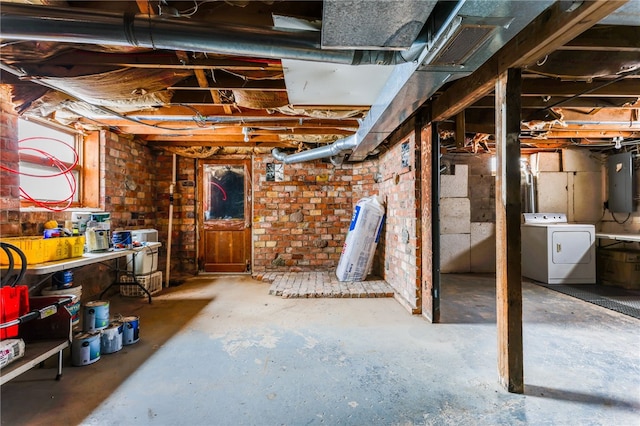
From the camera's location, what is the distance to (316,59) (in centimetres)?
155

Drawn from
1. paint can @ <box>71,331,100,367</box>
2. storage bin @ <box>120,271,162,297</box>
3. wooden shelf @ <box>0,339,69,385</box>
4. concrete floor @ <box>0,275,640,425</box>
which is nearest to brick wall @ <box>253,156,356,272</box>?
storage bin @ <box>120,271,162,297</box>

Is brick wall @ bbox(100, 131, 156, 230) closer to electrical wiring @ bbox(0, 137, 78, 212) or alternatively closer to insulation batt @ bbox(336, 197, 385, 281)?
electrical wiring @ bbox(0, 137, 78, 212)

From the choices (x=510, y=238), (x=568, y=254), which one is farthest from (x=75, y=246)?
(x=568, y=254)

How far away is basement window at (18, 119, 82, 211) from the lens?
2867 mm

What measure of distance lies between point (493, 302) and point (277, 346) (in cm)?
261

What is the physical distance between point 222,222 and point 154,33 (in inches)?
155

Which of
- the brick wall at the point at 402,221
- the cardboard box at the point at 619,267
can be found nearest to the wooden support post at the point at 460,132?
the brick wall at the point at 402,221

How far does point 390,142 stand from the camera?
13.0ft

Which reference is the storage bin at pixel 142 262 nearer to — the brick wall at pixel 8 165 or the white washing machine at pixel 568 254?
the brick wall at pixel 8 165

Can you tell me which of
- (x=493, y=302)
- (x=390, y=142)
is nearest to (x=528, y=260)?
(x=493, y=302)

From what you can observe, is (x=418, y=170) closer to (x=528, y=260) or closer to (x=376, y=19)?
(x=376, y=19)

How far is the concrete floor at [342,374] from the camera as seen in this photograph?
1551mm

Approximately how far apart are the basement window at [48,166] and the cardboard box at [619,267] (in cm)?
708

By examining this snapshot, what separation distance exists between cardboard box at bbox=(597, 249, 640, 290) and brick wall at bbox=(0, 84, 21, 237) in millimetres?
7066
